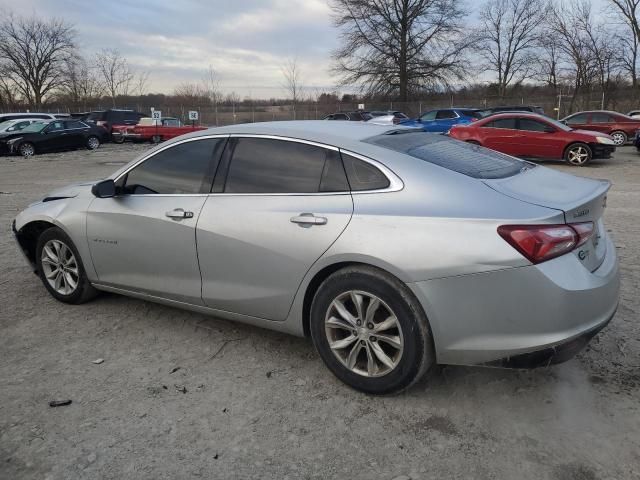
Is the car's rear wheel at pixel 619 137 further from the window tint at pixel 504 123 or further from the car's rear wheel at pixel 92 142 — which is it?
the car's rear wheel at pixel 92 142

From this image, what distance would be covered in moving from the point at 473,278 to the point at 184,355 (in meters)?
2.03

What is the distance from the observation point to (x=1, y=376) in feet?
10.8

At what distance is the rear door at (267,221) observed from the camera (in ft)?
9.91

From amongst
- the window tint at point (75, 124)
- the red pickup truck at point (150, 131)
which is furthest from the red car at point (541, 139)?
the window tint at point (75, 124)

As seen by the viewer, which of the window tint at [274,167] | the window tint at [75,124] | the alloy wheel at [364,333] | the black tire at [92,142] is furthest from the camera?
the black tire at [92,142]

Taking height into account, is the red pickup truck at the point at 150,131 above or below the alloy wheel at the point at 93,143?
above

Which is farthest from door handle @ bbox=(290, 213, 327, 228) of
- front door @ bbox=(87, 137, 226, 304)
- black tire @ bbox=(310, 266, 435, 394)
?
front door @ bbox=(87, 137, 226, 304)

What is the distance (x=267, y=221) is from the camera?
3172 millimetres

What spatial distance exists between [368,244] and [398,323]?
1.47ft

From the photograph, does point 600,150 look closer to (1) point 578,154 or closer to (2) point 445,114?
(1) point 578,154

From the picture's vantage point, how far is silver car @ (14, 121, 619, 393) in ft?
8.40

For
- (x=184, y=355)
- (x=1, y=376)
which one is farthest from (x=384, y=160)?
(x=1, y=376)

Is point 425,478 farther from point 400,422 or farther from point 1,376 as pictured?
point 1,376

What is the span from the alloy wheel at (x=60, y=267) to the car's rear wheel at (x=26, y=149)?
19.7 metres
